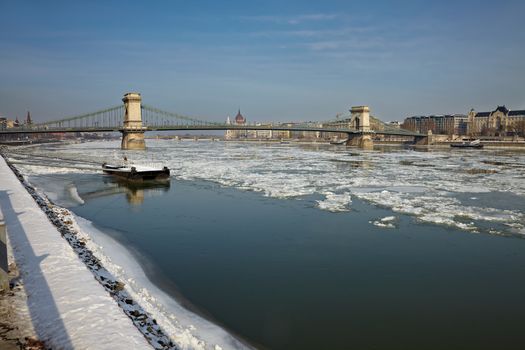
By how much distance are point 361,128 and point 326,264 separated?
322 ft

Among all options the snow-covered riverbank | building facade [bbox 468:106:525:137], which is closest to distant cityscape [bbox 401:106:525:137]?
building facade [bbox 468:106:525:137]

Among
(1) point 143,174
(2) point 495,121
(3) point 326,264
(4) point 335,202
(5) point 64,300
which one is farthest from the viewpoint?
(2) point 495,121

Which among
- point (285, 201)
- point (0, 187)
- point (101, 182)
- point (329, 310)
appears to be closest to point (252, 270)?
point (329, 310)

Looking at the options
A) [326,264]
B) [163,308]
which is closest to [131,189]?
[326,264]

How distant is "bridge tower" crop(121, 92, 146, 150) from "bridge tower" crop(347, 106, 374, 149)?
4805cm

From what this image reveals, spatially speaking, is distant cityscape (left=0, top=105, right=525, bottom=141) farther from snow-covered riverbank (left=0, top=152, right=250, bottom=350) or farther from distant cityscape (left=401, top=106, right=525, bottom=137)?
snow-covered riverbank (left=0, top=152, right=250, bottom=350)

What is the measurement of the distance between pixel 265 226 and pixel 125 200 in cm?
885

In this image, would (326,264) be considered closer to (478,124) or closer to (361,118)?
(361,118)

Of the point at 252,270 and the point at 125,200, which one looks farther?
the point at 125,200

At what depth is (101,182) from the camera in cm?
2669

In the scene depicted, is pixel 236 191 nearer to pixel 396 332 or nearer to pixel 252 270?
pixel 252 270

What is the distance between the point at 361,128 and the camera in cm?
10438

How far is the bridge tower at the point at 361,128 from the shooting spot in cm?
9894

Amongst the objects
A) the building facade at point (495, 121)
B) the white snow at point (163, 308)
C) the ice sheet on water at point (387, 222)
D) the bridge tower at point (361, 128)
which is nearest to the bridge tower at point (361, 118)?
the bridge tower at point (361, 128)
